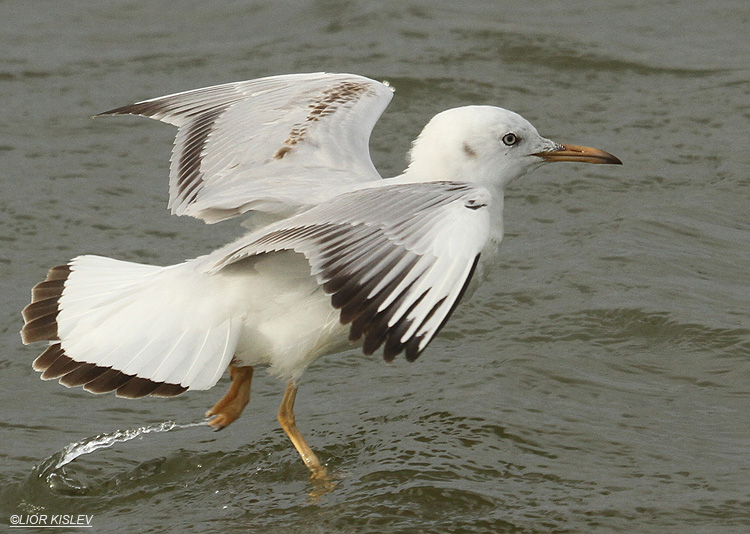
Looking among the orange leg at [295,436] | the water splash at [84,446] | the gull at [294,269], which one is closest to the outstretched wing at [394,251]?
the gull at [294,269]

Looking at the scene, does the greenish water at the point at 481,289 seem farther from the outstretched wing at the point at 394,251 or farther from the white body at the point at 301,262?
the outstretched wing at the point at 394,251

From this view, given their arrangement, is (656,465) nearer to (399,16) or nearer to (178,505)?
(178,505)

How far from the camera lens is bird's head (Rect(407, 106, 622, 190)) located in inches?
218

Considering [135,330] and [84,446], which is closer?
[135,330]

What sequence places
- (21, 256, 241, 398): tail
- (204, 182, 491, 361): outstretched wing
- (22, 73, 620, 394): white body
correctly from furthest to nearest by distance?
(21, 256, 241, 398): tail < (22, 73, 620, 394): white body < (204, 182, 491, 361): outstretched wing

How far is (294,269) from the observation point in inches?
207

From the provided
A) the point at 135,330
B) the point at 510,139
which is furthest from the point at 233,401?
the point at 510,139

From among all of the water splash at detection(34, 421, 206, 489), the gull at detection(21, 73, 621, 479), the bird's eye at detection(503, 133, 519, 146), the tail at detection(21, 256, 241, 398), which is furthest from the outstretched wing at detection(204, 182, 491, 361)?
the water splash at detection(34, 421, 206, 489)

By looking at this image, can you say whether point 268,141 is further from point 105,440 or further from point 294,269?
point 105,440

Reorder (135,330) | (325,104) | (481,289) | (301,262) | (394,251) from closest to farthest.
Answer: (394,251) → (135,330) → (301,262) → (325,104) → (481,289)

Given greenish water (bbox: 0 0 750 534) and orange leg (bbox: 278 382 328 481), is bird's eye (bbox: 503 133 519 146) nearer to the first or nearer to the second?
greenish water (bbox: 0 0 750 534)

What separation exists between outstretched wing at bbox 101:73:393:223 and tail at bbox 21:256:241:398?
0.42m

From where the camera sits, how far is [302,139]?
616 centimetres

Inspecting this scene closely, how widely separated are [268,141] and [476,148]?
1.14m
